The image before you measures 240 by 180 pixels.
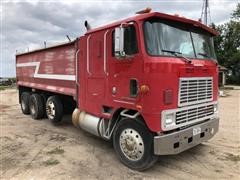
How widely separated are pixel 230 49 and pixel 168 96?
40.8m

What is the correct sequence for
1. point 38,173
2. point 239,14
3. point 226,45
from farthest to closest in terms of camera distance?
point 239,14 → point 226,45 → point 38,173

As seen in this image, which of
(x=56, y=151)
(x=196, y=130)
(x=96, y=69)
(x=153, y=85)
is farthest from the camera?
(x=56, y=151)

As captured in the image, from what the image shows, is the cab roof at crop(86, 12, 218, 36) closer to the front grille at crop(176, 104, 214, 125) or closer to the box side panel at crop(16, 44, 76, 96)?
the front grille at crop(176, 104, 214, 125)

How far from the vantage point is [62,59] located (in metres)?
7.56

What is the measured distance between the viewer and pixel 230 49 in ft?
137

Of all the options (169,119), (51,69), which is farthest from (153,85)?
(51,69)

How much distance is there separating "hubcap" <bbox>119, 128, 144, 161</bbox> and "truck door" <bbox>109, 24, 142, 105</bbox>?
0.57m

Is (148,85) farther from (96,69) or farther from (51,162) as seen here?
(51,162)

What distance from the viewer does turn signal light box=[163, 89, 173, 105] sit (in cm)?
456

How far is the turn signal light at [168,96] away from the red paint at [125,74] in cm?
3

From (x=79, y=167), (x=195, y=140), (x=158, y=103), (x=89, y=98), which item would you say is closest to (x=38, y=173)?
(x=79, y=167)

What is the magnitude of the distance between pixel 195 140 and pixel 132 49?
2087 mm

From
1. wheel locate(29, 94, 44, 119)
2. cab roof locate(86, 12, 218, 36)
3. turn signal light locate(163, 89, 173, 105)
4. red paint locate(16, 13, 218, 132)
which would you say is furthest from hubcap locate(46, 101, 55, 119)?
turn signal light locate(163, 89, 173, 105)

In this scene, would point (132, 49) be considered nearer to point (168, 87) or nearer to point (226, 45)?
point (168, 87)
